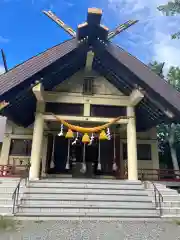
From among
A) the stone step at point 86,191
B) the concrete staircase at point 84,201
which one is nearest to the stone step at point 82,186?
the concrete staircase at point 84,201

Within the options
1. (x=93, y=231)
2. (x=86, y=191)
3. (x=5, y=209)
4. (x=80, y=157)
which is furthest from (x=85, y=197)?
(x=80, y=157)

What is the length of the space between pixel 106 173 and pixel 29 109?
6141 millimetres

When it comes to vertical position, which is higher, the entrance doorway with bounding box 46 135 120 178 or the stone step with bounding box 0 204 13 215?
the entrance doorway with bounding box 46 135 120 178

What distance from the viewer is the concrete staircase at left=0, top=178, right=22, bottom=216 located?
643 cm

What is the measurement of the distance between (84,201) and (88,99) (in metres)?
5.11

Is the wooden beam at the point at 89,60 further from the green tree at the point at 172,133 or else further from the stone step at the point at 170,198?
the green tree at the point at 172,133

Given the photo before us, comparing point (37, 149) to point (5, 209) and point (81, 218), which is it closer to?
point (5, 209)

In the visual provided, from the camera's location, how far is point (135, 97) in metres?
9.85

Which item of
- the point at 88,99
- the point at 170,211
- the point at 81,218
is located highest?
the point at 88,99

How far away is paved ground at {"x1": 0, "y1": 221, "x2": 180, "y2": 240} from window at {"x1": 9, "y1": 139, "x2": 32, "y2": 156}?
25.5ft

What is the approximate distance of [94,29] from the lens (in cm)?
869

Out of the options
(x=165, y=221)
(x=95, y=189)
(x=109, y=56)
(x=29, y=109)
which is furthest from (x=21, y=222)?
(x=109, y=56)

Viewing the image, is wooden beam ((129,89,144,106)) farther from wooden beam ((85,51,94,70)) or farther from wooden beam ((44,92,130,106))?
wooden beam ((85,51,94,70))

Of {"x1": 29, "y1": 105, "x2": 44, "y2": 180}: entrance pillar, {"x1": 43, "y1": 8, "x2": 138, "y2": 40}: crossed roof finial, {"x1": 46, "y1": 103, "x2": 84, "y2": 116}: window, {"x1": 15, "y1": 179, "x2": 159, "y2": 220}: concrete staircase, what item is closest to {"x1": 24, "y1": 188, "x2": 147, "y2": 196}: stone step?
{"x1": 15, "y1": 179, "x2": 159, "y2": 220}: concrete staircase
